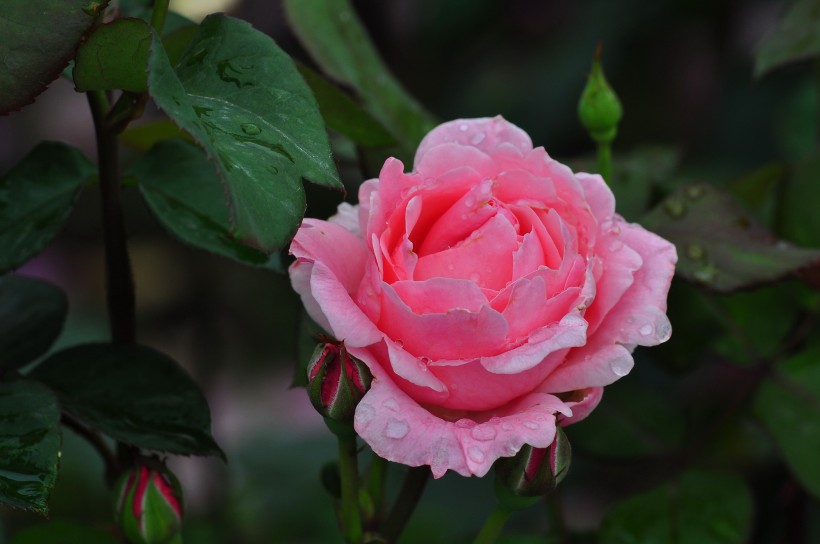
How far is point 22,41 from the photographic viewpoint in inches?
18.7

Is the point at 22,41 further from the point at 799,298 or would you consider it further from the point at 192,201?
the point at 799,298

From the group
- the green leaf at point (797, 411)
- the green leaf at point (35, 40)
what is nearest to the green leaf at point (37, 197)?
the green leaf at point (35, 40)

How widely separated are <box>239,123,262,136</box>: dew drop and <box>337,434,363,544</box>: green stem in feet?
0.57

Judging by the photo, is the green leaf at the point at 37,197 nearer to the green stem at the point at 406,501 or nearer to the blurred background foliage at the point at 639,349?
the blurred background foliage at the point at 639,349

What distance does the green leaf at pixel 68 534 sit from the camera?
26.0 inches

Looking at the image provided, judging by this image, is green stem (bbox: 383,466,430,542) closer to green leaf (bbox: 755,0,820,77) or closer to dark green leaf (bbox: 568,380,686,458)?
dark green leaf (bbox: 568,380,686,458)

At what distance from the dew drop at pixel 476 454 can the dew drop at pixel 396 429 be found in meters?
0.03

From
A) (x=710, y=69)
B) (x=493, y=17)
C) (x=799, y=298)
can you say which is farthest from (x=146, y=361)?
(x=710, y=69)

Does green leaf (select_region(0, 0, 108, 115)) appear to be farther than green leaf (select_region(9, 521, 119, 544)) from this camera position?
No

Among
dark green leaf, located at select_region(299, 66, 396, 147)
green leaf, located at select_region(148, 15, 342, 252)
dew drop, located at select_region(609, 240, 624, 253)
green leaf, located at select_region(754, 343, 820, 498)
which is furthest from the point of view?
green leaf, located at select_region(754, 343, 820, 498)

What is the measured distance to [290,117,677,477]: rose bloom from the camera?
473 mm

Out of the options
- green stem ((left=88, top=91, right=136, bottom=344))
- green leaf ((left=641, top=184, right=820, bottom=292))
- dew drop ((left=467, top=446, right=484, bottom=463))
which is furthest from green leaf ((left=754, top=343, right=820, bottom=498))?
green stem ((left=88, top=91, right=136, bottom=344))

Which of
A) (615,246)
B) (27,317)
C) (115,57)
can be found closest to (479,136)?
(615,246)

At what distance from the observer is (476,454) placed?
1.52ft
